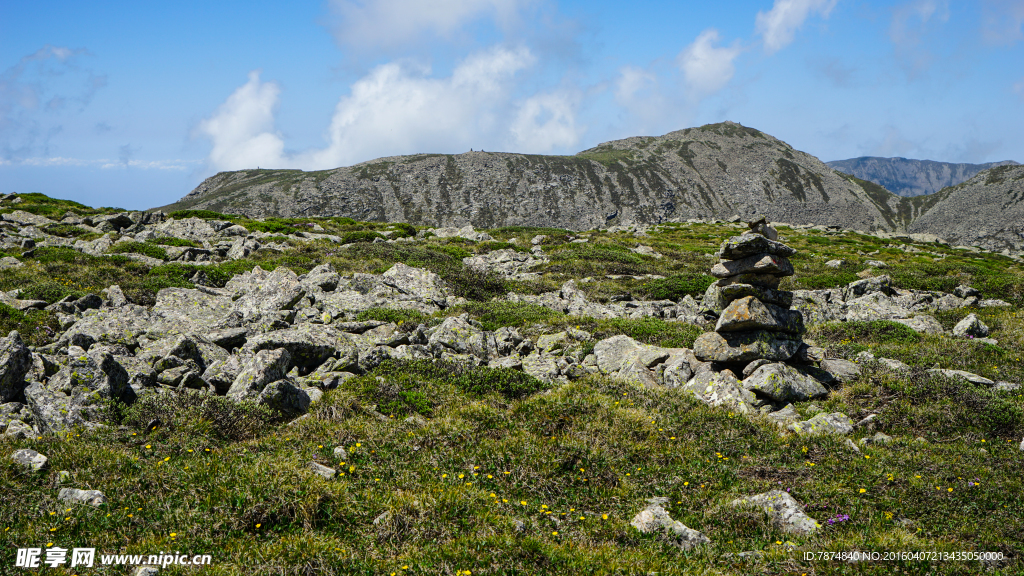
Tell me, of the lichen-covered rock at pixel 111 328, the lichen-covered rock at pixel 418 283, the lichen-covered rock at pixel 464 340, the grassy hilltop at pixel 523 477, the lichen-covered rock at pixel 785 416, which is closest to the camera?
the grassy hilltop at pixel 523 477

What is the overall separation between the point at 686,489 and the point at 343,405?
708 cm

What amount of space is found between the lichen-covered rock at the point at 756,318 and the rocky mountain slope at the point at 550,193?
479 ft

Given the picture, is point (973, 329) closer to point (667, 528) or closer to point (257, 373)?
point (667, 528)

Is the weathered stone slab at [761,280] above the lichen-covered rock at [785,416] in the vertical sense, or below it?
above

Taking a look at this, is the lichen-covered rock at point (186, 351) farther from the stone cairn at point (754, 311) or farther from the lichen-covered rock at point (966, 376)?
the lichen-covered rock at point (966, 376)


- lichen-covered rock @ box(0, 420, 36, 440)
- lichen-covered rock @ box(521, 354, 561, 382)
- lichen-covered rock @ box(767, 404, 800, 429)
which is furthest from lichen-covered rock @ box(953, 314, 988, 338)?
lichen-covered rock @ box(0, 420, 36, 440)

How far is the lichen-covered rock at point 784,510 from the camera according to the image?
695 centimetres

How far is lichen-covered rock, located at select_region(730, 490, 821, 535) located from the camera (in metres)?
6.95

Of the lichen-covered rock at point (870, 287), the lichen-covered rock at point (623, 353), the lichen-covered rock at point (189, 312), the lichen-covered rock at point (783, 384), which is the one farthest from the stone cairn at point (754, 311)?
the lichen-covered rock at point (870, 287)

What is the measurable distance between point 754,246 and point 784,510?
842 cm

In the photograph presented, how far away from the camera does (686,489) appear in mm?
8109

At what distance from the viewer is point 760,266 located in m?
13.7

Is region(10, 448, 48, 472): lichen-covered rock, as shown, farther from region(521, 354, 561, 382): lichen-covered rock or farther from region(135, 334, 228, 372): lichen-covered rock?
region(521, 354, 561, 382): lichen-covered rock

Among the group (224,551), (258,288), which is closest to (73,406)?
(224,551)
